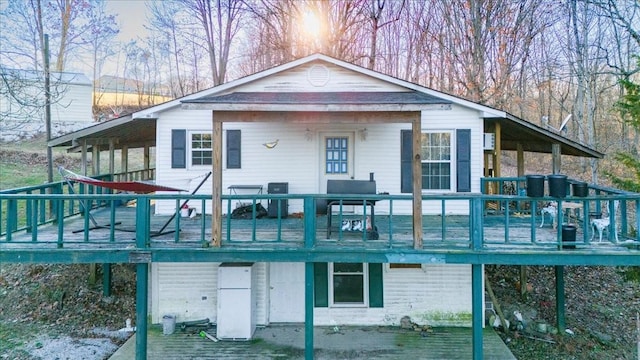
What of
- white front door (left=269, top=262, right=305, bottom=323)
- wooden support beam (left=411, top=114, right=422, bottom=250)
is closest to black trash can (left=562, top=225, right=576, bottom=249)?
wooden support beam (left=411, top=114, right=422, bottom=250)

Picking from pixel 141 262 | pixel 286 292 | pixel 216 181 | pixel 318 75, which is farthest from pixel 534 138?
pixel 141 262

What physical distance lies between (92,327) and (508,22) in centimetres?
2101

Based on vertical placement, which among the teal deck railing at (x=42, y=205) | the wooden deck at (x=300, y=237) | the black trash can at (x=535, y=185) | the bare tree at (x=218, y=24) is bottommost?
the wooden deck at (x=300, y=237)

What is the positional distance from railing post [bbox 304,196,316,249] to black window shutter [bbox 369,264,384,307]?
2930 millimetres

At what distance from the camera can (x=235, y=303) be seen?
28.8 feet

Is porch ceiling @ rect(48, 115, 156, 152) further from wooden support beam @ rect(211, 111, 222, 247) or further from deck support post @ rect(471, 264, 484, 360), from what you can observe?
deck support post @ rect(471, 264, 484, 360)

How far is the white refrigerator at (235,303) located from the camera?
344 inches

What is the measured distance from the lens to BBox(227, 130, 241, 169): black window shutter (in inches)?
401

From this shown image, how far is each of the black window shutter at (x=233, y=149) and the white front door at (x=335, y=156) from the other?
201 centimetres

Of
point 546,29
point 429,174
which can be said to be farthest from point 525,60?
point 429,174

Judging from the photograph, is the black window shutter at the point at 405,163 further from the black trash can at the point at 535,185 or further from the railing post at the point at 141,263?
the railing post at the point at 141,263

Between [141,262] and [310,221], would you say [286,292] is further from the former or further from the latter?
[141,262]

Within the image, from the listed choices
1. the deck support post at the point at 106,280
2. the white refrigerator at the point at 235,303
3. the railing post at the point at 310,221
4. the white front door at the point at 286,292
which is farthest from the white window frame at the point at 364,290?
the deck support post at the point at 106,280

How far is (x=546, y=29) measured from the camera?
21766 millimetres
